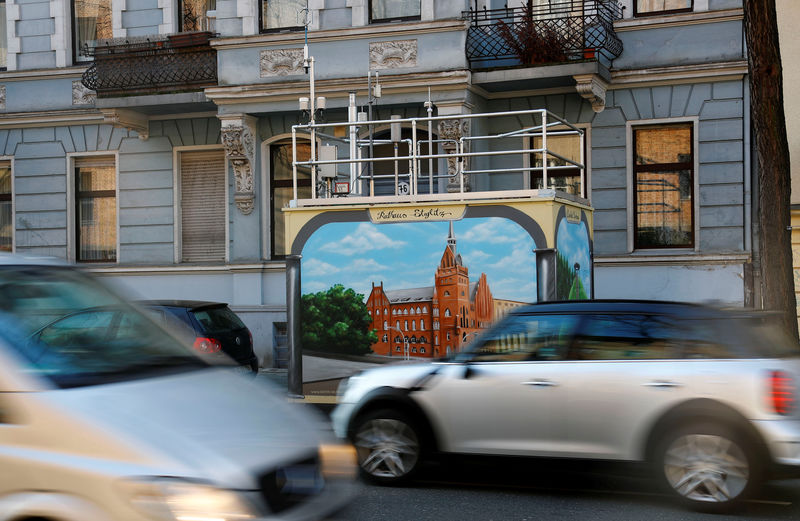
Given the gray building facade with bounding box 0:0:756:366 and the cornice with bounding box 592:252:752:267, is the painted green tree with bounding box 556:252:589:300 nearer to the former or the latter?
the cornice with bounding box 592:252:752:267

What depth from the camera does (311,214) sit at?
→ 12.5 meters

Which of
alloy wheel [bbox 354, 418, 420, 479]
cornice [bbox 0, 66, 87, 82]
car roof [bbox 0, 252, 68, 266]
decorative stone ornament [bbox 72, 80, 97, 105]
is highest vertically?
cornice [bbox 0, 66, 87, 82]

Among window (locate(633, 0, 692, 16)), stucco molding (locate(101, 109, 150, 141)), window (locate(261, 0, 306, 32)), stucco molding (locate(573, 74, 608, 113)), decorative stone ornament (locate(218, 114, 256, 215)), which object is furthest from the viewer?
stucco molding (locate(101, 109, 150, 141))

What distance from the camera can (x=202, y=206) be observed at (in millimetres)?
21125

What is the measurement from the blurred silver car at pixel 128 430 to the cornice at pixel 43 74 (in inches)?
692

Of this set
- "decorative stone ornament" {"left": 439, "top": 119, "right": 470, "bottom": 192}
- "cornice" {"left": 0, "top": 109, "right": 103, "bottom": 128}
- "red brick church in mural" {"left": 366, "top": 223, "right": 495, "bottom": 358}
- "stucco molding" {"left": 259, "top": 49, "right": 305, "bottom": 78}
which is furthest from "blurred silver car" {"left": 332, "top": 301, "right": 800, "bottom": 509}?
"cornice" {"left": 0, "top": 109, "right": 103, "bottom": 128}

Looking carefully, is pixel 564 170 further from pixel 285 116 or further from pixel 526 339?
pixel 526 339

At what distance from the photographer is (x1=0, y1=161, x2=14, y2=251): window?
22609mm

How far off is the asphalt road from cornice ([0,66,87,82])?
15.7 m

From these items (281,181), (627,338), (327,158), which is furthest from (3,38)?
(627,338)

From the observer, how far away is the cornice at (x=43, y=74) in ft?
70.8

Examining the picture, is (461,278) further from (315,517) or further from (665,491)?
(315,517)

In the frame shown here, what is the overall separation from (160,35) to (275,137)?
304cm

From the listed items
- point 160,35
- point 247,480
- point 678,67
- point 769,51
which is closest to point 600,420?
point 247,480
